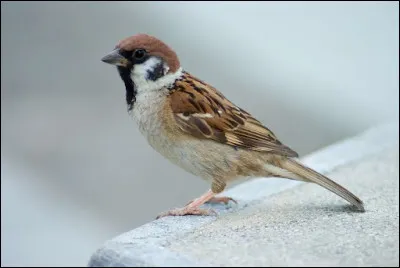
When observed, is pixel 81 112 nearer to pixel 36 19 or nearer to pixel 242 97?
pixel 242 97

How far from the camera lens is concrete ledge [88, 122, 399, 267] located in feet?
8.33

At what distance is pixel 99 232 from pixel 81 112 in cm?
Answer: 162

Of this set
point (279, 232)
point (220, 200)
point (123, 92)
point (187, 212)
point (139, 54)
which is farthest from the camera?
point (123, 92)

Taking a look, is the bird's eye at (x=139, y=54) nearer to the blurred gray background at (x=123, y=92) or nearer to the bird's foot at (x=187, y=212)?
the bird's foot at (x=187, y=212)

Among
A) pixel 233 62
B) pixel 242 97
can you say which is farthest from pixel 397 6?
pixel 242 97

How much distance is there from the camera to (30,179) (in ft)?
19.3

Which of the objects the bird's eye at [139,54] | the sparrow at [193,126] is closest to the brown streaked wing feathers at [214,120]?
the sparrow at [193,126]

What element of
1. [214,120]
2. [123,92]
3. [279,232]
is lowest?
[279,232]

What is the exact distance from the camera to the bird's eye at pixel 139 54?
330cm

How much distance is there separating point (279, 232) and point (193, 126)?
2.16ft

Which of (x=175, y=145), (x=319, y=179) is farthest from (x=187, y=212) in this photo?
(x=319, y=179)

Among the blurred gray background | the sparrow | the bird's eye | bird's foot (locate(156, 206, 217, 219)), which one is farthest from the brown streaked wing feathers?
the blurred gray background

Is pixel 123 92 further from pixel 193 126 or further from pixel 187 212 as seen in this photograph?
pixel 187 212

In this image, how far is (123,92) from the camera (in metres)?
7.16
